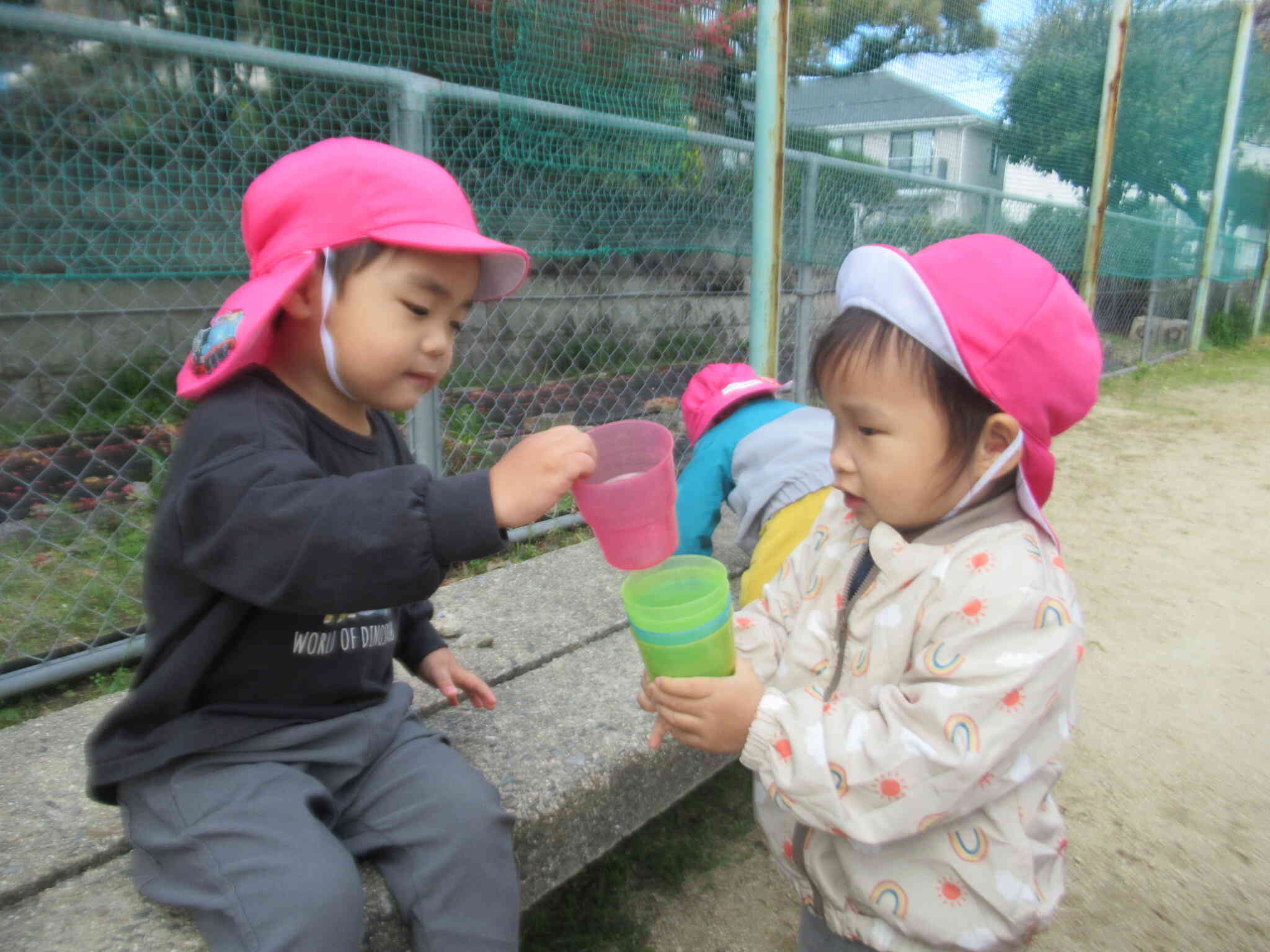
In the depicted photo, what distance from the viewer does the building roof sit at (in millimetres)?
4133

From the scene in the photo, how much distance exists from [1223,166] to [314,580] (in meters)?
11.7

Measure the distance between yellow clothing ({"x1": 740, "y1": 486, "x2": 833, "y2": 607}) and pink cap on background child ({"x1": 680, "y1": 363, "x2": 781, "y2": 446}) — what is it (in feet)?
1.84

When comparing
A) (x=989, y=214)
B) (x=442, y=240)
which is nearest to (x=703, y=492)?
(x=442, y=240)

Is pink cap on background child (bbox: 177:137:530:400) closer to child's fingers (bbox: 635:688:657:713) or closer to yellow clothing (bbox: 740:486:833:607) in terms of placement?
child's fingers (bbox: 635:688:657:713)

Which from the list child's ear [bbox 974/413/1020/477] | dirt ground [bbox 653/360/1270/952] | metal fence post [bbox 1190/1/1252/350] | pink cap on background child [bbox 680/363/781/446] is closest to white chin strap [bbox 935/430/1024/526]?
child's ear [bbox 974/413/1020/477]

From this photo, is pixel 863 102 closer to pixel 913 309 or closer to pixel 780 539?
pixel 780 539

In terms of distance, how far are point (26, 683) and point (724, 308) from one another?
3048mm

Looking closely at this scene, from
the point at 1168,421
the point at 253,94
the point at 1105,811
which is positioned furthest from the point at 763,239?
the point at 1168,421

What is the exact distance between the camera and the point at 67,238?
2268 millimetres

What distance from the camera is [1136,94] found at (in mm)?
7590

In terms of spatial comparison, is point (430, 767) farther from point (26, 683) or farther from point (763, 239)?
point (763, 239)

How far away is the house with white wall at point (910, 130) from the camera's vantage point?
4.32 meters

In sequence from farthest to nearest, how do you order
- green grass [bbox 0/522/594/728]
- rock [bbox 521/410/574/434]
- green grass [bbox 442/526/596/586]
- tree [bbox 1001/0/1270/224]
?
tree [bbox 1001/0/1270/224]
rock [bbox 521/410/574/434]
green grass [bbox 442/526/596/586]
green grass [bbox 0/522/594/728]

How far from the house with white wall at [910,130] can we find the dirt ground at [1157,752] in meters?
2.11
